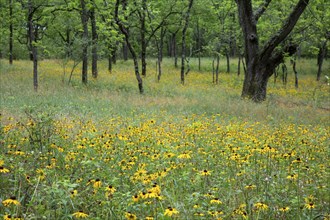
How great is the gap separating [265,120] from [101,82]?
13124 millimetres

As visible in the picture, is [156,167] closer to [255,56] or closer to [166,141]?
[166,141]

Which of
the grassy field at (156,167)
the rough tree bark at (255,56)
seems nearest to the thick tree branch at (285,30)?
the rough tree bark at (255,56)

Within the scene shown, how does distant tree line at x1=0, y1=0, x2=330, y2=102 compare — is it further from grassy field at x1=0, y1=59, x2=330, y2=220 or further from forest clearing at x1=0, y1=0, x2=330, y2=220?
grassy field at x1=0, y1=59, x2=330, y2=220

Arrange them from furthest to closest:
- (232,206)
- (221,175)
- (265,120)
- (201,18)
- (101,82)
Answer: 1. (201,18)
2. (101,82)
3. (265,120)
4. (221,175)
5. (232,206)

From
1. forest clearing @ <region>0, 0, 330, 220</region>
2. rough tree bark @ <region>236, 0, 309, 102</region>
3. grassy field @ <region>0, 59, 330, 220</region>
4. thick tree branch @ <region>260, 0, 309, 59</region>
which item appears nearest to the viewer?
grassy field @ <region>0, 59, 330, 220</region>

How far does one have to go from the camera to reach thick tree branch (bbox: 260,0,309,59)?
51.4ft

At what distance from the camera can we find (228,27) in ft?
109

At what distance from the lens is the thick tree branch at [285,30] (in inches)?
617

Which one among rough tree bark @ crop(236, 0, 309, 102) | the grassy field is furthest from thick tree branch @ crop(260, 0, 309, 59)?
the grassy field

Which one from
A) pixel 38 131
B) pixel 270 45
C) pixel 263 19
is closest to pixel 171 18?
pixel 263 19

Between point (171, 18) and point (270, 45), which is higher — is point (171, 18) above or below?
above

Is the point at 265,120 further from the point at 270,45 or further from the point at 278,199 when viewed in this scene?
the point at 278,199

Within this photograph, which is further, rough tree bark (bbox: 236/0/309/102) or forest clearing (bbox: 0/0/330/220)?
rough tree bark (bbox: 236/0/309/102)

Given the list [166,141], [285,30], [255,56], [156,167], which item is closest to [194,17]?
[255,56]
